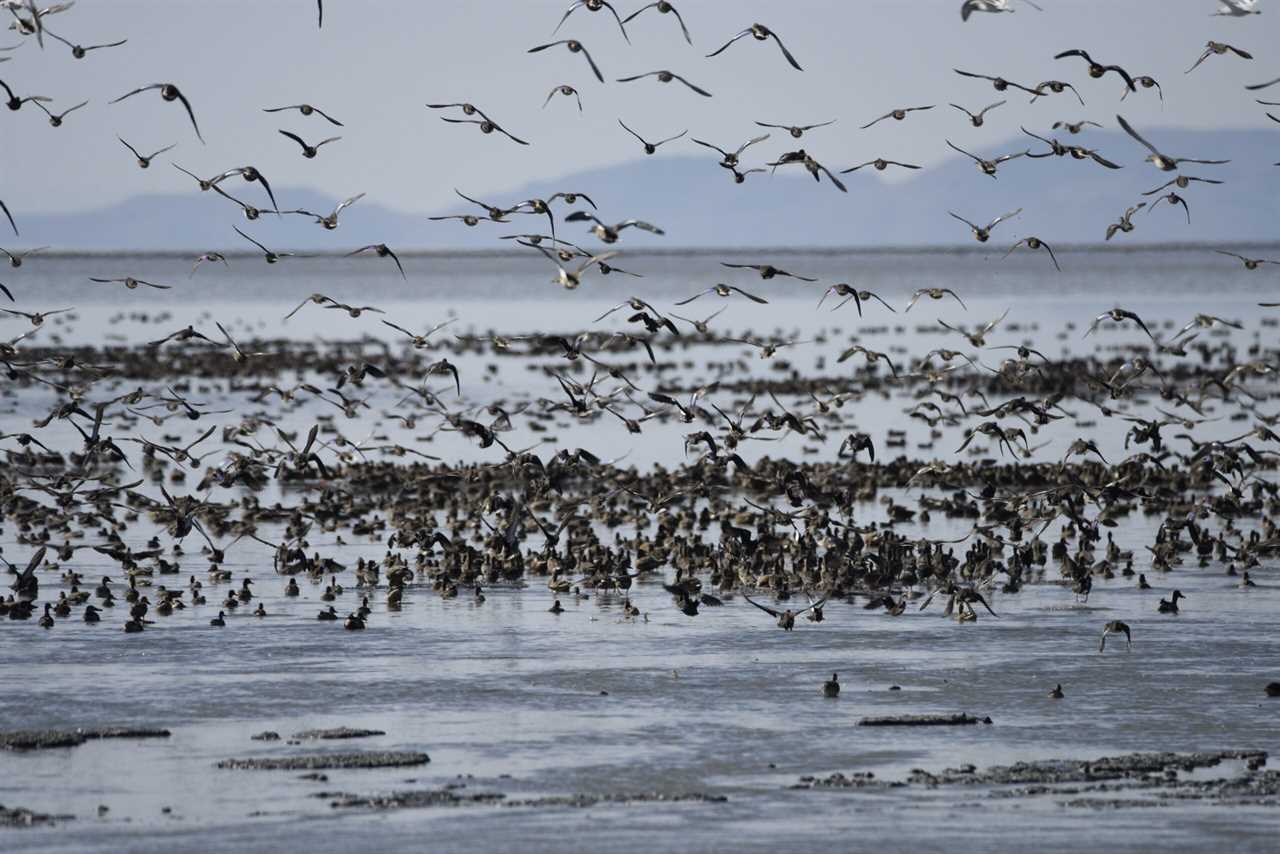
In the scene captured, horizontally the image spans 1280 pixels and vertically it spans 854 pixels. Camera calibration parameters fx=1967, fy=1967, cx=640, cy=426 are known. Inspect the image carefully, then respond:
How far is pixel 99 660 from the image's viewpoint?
15.9 meters

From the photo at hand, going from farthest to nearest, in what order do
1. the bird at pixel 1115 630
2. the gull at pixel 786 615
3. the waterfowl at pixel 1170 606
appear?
the waterfowl at pixel 1170 606 → the gull at pixel 786 615 → the bird at pixel 1115 630

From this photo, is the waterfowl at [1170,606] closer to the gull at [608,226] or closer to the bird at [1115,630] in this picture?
the bird at [1115,630]

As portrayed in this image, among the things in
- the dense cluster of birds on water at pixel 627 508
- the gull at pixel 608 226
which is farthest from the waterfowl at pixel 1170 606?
the gull at pixel 608 226

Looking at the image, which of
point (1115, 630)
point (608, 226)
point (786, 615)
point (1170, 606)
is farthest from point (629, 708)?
point (1170, 606)

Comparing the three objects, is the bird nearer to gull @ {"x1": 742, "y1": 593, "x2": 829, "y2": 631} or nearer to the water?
the water

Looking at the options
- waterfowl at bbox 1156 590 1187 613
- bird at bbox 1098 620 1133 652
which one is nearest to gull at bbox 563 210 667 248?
bird at bbox 1098 620 1133 652

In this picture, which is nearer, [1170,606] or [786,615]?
[786,615]

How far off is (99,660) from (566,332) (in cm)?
6344

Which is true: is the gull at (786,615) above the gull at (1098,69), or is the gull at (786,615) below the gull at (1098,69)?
below

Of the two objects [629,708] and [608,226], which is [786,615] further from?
[608,226]

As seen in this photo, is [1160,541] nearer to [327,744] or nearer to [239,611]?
[239,611]

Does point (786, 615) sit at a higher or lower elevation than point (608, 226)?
lower

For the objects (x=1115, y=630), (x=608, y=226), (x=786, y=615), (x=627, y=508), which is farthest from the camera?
(x=627, y=508)

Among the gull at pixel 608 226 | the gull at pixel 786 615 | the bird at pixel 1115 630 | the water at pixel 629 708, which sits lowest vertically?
the water at pixel 629 708
